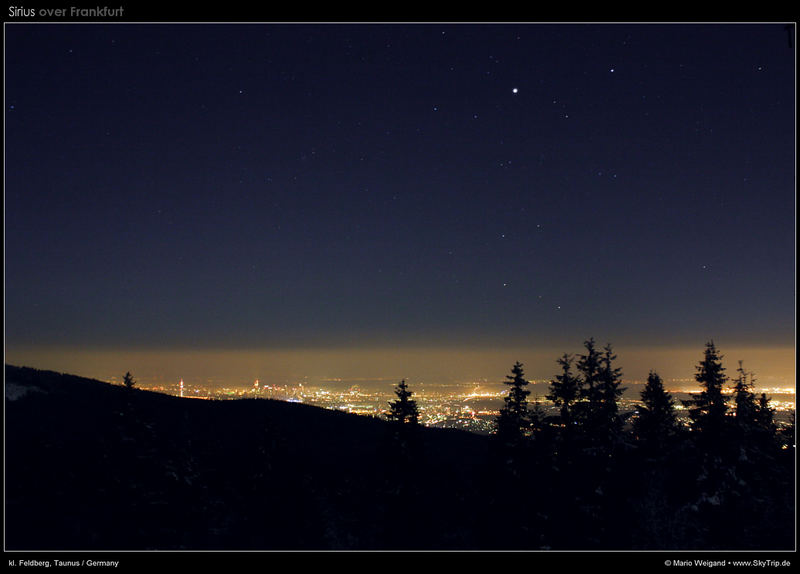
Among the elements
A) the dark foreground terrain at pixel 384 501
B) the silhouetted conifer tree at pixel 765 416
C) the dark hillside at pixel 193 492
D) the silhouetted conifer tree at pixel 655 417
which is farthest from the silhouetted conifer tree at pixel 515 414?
the silhouetted conifer tree at pixel 765 416

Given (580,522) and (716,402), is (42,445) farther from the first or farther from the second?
(716,402)

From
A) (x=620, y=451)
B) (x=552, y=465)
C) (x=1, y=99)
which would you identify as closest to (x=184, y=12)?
(x=1, y=99)

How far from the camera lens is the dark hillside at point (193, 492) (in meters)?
26.1

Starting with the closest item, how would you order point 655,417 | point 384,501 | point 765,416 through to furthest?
point 384,501 < point 655,417 < point 765,416

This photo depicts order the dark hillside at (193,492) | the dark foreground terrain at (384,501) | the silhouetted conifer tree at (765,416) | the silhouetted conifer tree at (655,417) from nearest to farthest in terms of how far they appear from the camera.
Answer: the dark hillside at (193,492) → the dark foreground terrain at (384,501) → the silhouetted conifer tree at (655,417) → the silhouetted conifer tree at (765,416)

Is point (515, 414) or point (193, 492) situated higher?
point (515, 414)

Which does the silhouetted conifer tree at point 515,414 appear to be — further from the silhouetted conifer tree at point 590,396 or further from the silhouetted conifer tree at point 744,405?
the silhouetted conifer tree at point 744,405

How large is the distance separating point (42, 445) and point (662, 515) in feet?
117

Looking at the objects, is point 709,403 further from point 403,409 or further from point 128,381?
point 128,381

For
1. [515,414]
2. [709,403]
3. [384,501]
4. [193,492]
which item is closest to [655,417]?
[709,403]

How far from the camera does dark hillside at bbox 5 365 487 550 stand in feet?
85.6

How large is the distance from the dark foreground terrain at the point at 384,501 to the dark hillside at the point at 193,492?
81 millimetres

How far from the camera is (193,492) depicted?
29.3 m

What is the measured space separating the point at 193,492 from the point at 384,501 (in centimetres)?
1092
